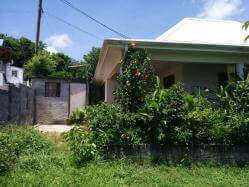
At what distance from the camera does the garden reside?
686 cm

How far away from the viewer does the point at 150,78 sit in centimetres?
889

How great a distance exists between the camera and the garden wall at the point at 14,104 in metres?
11.3

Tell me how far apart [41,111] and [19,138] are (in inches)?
453

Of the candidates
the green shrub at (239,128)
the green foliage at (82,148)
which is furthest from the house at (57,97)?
the green shrub at (239,128)

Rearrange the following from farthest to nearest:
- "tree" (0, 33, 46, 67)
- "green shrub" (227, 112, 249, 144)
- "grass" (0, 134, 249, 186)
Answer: "tree" (0, 33, 46, 67) < "green shrub" (227, 112, 249, 144) < "grass" (0, 134, 249, 186)

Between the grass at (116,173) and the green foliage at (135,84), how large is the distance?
1.51m

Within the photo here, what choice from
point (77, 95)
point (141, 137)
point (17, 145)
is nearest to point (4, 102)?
point (17, 145)

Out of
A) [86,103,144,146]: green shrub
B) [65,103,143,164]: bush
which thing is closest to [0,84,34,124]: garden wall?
[65,103,143,164]: bush

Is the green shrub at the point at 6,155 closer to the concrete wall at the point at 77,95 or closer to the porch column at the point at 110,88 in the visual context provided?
the porch column at the point at 110,88

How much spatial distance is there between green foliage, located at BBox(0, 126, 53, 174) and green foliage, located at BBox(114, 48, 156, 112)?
2424 millimetres

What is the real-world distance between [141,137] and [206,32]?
8.57 meters

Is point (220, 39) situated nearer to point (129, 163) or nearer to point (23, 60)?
point (129, 163)

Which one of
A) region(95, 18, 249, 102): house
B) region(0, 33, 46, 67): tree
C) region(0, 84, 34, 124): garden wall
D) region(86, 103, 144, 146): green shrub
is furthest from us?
region(0, 33, 46, 67): tree

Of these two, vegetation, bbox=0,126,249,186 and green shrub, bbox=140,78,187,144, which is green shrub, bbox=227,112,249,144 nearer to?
vegetation, bbox=0,126,249,186
